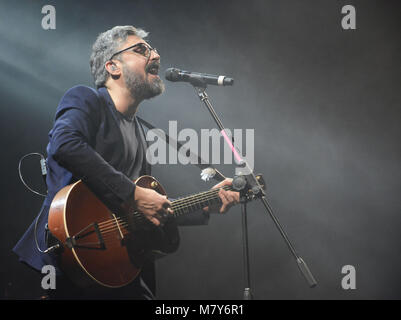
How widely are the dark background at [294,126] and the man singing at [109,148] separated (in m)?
0.69

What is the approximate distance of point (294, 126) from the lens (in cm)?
331

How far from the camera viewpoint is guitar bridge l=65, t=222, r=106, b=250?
1823mm

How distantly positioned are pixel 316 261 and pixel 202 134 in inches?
53.6

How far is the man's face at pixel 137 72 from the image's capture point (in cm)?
234

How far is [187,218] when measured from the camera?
2.36 meters

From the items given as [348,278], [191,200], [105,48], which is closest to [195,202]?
[191,200]

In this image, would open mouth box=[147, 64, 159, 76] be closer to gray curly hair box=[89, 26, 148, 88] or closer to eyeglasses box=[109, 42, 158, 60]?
eyeglasses box=[109, 42, 158, 60]

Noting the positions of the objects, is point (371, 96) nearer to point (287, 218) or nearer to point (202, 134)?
point (287, 218)

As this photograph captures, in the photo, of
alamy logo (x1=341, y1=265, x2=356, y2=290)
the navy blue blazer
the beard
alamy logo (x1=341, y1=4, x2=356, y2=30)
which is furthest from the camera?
alamy logo (x1=341, y1=4, x2=356, y2=30)

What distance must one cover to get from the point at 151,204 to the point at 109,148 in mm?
406

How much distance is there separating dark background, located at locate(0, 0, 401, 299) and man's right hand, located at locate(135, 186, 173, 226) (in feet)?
3.36

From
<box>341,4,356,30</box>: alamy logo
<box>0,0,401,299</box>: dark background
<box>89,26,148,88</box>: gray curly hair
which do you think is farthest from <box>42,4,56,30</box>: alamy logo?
<box>341,4,356,30</box>: alamy logo

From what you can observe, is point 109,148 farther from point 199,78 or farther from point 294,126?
point 294,126

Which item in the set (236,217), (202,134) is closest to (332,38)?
(202,134)
